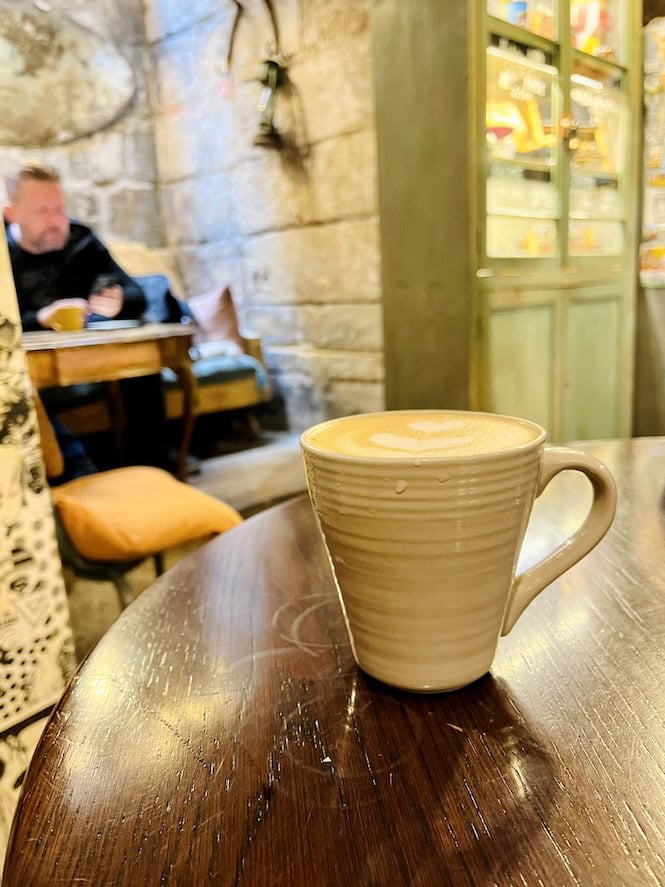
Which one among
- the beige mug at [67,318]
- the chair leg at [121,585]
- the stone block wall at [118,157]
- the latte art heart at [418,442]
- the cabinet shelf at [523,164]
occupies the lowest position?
the chair leg at [121,585]

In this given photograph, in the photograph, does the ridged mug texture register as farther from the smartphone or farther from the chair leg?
the smartphone

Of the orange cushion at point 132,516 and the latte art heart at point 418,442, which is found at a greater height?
the latte art heart at point 418,442

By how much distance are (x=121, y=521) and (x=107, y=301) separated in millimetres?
1446

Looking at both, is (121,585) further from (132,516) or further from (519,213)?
(519,213)

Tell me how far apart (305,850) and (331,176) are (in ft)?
8.36

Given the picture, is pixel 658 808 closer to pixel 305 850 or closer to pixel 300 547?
pixel 305 850

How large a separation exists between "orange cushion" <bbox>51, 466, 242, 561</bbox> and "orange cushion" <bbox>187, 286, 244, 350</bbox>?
1.58 metres

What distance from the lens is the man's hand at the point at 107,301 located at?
2.61 meters

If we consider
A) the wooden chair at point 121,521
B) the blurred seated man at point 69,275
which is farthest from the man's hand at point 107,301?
the wooden chair at point 121,521

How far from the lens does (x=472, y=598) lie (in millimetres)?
370

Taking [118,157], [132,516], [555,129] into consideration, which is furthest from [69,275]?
[555,129]

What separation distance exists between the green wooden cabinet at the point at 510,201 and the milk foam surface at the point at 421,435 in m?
1.93

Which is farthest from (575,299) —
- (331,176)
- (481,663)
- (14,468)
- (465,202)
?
(481,663)

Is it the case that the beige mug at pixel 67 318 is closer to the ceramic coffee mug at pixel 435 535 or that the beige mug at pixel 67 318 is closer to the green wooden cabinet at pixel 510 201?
the green wooden cabinet at pixel 510 201
